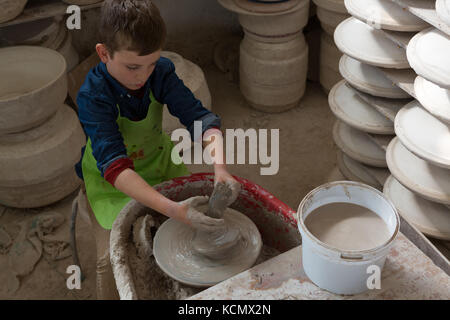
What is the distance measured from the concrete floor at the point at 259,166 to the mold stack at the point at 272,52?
0.13m

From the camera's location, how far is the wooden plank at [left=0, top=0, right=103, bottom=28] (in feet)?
9.59

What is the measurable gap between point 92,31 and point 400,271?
2802 millimetres

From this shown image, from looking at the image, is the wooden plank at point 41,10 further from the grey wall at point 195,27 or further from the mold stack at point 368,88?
the mold stack at point 368,88

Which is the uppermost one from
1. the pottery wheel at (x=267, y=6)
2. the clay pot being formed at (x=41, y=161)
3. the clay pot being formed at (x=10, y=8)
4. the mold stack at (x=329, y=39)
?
the clay pot being formed at (x=10, y=8)

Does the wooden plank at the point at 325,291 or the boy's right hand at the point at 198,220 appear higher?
the wooden plank at the point at 325,291

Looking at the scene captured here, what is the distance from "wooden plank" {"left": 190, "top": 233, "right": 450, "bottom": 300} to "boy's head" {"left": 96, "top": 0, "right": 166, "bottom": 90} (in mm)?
734

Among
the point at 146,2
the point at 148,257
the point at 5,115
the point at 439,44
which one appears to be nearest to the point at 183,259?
the point at 148,257

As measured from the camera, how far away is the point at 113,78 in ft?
5.88

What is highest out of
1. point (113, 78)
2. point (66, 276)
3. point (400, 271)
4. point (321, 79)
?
point (113, 78)

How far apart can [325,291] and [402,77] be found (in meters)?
1.07

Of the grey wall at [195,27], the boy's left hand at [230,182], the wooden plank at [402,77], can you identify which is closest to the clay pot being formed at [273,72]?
the grey wall at [195,27]

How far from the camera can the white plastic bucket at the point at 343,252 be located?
1.22 meters

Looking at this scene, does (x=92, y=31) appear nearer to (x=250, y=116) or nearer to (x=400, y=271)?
(x=250, y=116)

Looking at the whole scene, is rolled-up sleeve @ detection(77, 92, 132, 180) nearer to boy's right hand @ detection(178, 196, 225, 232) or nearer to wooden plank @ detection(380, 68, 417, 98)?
boy's right hand @ detection(178, 196, 225, 232)
